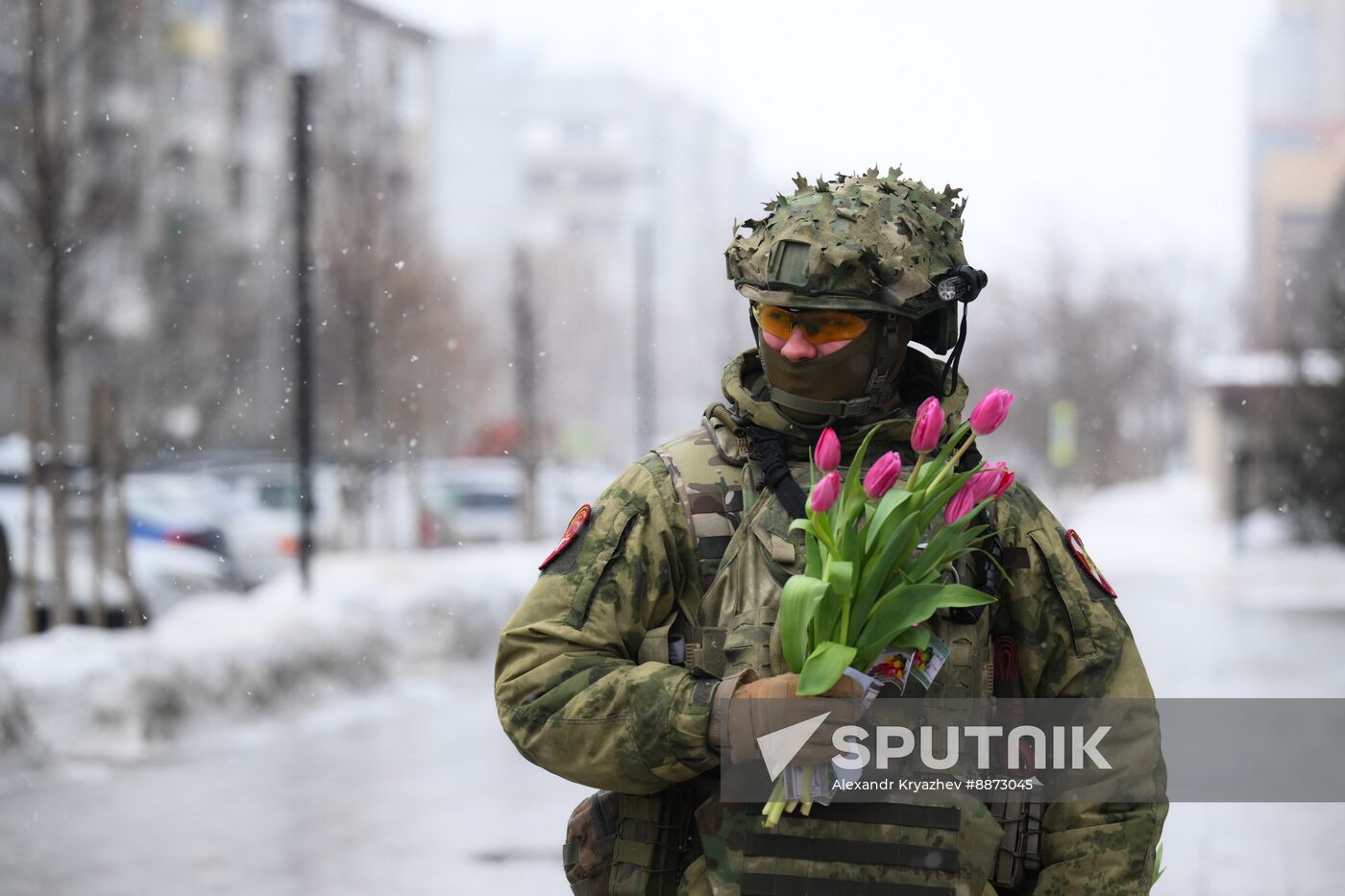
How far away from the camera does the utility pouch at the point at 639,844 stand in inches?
115

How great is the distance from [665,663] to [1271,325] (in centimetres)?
3192

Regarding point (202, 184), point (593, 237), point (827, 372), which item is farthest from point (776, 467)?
point (593, 237)

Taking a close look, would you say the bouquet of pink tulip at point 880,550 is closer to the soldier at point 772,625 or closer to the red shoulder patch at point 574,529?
the soldier at point 772,625

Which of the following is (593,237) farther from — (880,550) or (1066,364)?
(880,550)

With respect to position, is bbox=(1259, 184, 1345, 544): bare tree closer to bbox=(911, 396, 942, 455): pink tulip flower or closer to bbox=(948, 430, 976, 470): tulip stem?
bbox=(948, 430, 976, 470): tulip stem

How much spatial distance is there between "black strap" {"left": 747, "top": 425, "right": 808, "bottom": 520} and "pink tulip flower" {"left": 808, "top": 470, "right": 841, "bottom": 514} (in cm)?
16

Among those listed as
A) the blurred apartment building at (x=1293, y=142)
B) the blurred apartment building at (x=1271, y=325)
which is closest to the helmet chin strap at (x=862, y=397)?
the blurred apartment building at (x=1271, y=325)

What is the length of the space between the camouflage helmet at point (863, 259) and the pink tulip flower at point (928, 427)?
0.61 ft

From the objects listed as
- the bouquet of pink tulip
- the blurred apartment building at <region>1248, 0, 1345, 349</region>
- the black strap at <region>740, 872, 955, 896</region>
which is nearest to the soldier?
the black strap at <region>740, 872, 955, 896</region>

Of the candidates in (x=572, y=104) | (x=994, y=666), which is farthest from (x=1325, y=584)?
(x=572, y=104)

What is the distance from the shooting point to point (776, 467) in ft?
9.50

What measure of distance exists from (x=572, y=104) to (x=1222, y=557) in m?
80.9

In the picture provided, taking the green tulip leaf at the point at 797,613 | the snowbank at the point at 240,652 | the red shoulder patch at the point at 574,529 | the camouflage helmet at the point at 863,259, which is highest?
the camouflage helmet at the point at 863,259

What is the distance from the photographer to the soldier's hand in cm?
261
